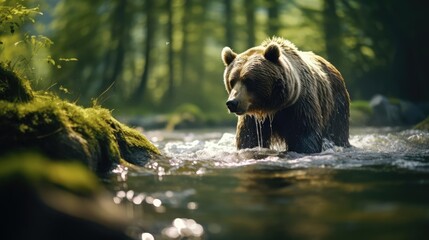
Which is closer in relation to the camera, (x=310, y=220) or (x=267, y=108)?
(x=310, y=220)

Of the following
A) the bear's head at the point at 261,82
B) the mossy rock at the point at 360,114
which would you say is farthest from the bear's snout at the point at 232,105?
the mossy rock at the point at 360,114

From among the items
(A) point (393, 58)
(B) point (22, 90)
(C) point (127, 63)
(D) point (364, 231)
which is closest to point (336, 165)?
(D) point (364, 231)

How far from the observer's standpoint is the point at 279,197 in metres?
4.52

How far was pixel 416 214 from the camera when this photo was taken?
382 cm

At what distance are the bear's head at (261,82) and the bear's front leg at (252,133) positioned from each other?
1.05 feet

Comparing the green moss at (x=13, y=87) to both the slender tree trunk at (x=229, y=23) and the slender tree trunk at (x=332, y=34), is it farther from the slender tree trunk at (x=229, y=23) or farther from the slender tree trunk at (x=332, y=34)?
the slender tree trunk at (x=229, y=23)

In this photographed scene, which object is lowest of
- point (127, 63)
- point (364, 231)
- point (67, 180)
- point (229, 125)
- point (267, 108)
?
point (364, 231)

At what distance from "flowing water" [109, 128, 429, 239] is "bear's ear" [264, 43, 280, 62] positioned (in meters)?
1.59

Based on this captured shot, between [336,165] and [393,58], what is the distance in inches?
732

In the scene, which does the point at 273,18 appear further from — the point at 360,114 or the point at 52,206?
the point at 52,206

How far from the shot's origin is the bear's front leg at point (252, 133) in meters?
8.43

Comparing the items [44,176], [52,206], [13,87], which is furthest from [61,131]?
[52,206]

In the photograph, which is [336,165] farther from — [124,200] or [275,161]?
[124,200]

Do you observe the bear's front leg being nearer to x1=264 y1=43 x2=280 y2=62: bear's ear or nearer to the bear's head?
the bear's head
